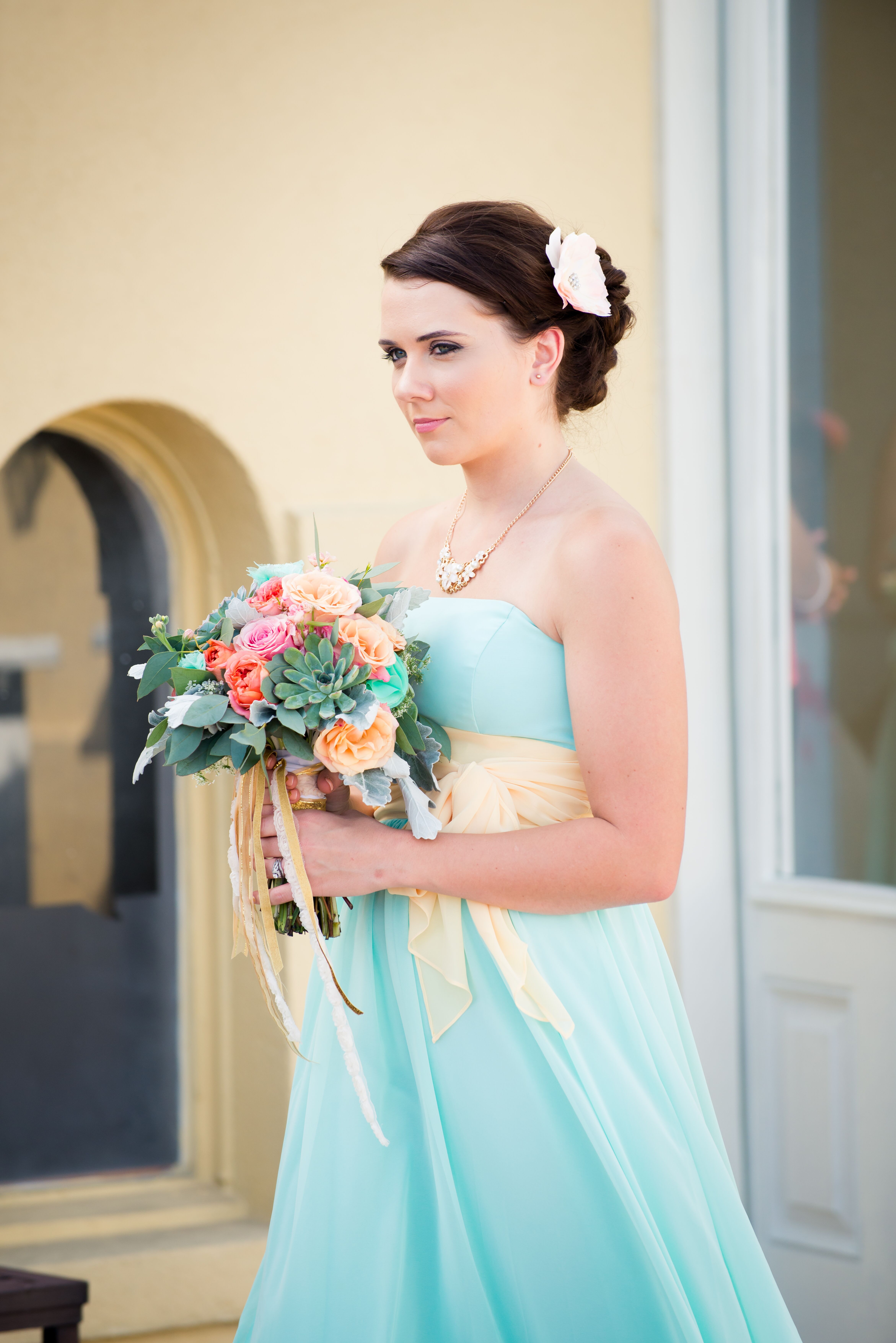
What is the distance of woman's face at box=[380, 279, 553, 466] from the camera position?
167 centimetres

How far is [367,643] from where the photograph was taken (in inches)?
59.1

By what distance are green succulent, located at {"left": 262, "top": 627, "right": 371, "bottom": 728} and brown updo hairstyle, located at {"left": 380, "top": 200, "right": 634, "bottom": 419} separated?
0.52 metres

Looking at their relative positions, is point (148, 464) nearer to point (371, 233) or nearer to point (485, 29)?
point (371, 233)

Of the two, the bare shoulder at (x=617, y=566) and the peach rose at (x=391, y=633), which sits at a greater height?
the bare shoulder at (x=617, y=566)

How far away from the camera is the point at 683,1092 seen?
1.64 m

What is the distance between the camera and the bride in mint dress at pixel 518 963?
4.96ft

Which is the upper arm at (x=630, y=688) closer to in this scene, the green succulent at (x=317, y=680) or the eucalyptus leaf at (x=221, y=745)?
the green succulent at (x=317, y=680)

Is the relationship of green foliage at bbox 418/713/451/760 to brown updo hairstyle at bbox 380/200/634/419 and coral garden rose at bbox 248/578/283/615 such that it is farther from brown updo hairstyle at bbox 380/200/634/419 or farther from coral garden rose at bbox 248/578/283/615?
brown updo hairstyle at bbox 380/200/634/419

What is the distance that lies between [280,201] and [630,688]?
178 cm

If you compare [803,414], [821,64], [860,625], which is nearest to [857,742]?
[860,625]

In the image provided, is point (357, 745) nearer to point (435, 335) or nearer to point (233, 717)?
point (233, 717)

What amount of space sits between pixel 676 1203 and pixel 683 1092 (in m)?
0.15

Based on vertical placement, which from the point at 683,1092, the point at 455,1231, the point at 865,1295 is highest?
the point at 683,1092

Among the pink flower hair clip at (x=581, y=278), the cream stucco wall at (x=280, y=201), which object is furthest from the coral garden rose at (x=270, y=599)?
the cream stucco wall at (x=280, y=201)
